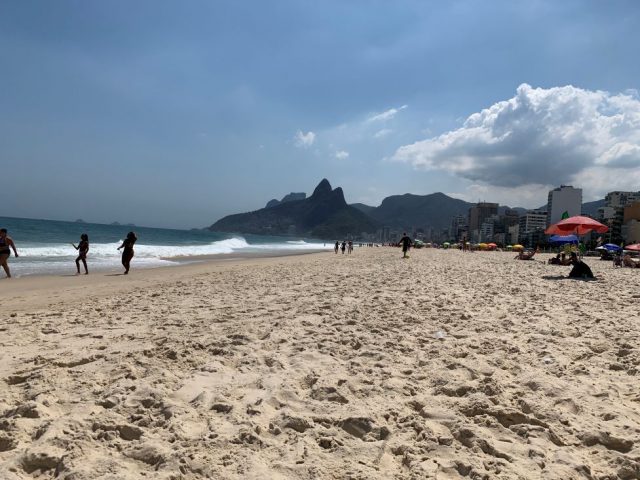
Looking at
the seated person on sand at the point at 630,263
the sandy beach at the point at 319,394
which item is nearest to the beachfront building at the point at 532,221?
the seated person on sand at the point at 630,263

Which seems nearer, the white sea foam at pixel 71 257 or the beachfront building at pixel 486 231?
the white sea foam at pixel 71 257

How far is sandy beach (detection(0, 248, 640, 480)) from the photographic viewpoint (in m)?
2.29

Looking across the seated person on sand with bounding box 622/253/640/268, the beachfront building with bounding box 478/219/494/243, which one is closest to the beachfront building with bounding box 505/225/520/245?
the beachfront building with bounding box 478/219/494/243

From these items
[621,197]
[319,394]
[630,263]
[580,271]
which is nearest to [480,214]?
[621,197]

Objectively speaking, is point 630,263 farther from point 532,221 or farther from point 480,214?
point 480,214

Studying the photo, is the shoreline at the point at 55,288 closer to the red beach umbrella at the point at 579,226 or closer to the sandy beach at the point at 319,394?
the sandy beach at the point at 319,394

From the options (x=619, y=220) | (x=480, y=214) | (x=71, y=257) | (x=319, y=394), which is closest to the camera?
(x=319, y=394)

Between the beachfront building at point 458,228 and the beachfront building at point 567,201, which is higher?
the beachfront building at point 567,201

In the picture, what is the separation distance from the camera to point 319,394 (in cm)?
320

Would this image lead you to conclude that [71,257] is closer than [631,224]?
Yes

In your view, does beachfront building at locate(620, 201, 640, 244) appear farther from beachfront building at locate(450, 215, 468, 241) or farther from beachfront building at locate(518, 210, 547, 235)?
beachfront building at locate(450, 215, 468, 241)

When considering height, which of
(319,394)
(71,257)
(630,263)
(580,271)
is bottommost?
(71,257)

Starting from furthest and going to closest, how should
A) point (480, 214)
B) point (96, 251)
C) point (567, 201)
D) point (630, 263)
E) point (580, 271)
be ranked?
point (480, 214) < point (567, 201) < point (96, 251) < point (630, 263) < point (580, 271)

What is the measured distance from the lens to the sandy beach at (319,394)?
2.29 metres
